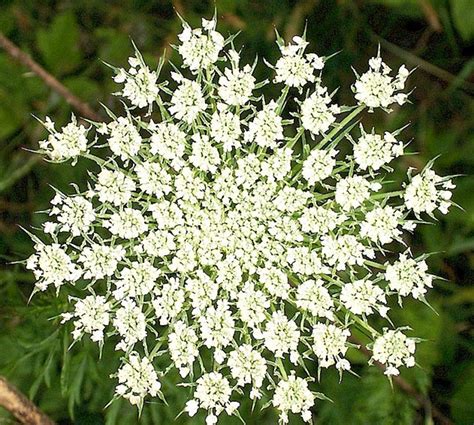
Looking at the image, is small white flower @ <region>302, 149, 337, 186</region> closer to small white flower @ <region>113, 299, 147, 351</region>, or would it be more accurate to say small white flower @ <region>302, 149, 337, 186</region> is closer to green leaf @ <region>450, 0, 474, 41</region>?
small white flower @ <region>113, 299, 147, 351</region>

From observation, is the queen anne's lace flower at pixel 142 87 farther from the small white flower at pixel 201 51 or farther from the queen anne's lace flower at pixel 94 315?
the queen anne's lace flower at pixel 94 315

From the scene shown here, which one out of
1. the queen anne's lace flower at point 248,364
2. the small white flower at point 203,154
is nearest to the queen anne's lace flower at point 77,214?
the small white flower at point 203,154

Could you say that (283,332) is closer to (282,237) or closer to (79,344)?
(282,237)

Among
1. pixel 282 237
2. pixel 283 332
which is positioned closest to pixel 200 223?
pixel 282 237

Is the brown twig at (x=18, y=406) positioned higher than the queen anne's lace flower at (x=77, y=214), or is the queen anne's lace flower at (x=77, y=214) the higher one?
the queen anne's lace flower at (x=77, y=214)

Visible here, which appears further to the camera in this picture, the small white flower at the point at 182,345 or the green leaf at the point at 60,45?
the green leaf at the point at 60,45

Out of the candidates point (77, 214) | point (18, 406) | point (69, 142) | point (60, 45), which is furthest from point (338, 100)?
point (18, 406)
